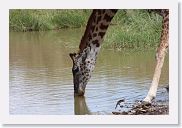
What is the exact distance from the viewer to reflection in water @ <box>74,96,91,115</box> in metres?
4.60

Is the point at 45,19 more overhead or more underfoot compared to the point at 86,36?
more overhead

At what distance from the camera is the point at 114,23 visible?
5.33 m

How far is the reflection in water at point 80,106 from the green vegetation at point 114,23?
523 millimetres

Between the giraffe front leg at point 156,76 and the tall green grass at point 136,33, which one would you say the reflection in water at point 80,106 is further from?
the tall green grass at point 136,33

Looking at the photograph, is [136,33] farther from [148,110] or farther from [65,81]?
[148,110]

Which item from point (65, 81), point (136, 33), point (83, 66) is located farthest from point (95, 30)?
point (136, 33)
